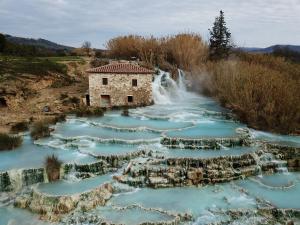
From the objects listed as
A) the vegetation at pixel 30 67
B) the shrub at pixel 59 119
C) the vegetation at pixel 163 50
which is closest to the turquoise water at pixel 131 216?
the shrub at pixel 59 119

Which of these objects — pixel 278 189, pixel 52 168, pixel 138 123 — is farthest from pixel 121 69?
pixel 278 189

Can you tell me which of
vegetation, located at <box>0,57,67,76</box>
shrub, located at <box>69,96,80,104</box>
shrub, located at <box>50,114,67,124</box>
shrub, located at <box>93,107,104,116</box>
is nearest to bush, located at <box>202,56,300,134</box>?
shrub, located at <box>93,107,104,116</box>

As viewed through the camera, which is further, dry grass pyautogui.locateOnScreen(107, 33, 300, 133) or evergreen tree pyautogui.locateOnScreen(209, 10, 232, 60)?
evergreen tree pyautogui.locateOnScreen(209, 10, 232, 60)

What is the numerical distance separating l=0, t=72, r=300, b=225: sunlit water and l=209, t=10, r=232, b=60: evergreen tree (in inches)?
569

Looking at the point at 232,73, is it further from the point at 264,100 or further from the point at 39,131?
the point at 39,131

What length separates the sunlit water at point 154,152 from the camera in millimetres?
13266

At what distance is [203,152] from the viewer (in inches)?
694

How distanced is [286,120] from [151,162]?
8.94m

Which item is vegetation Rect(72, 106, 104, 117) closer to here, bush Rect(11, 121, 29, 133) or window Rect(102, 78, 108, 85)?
window Rect(102, 78, 108, 85)

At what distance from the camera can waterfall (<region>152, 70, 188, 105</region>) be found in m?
29.3

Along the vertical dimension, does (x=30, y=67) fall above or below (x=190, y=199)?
above

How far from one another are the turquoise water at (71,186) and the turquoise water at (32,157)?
3.58ft

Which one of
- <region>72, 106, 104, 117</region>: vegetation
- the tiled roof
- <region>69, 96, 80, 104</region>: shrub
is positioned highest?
the tiled roof

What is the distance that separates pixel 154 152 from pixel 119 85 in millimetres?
10533
